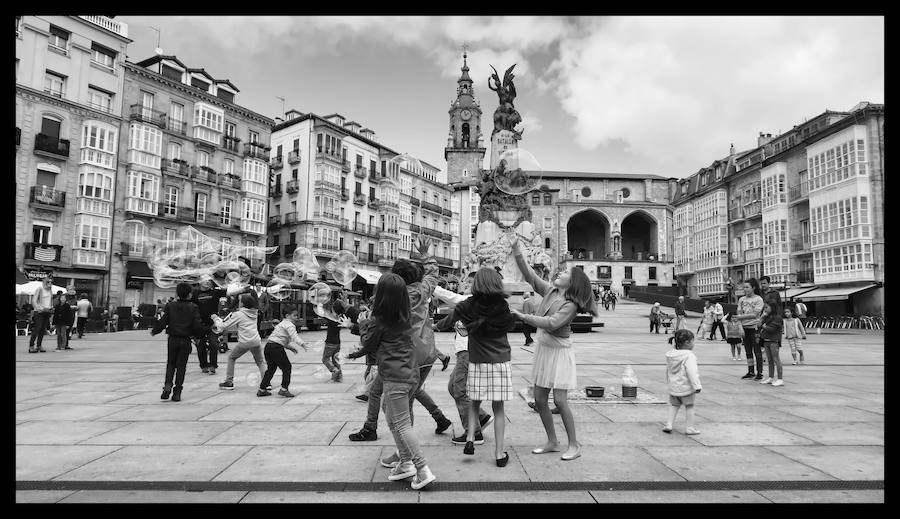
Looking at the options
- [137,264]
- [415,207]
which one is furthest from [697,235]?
[137,264]

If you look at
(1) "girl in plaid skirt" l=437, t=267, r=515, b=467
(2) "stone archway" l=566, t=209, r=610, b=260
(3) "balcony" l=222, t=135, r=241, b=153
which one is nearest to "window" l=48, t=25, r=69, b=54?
(3) "balcony" l=222, t=135, r=241, b=153

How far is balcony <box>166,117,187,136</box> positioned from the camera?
38500 mm

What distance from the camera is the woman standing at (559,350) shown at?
5.27 metres

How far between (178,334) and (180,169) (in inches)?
1377

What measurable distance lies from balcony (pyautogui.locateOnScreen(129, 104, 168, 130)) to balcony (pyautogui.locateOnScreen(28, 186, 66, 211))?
695 centimetres

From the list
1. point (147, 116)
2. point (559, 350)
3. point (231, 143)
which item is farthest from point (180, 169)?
point (559, 350)

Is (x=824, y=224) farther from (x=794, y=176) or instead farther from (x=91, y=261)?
(x=91, y=261)

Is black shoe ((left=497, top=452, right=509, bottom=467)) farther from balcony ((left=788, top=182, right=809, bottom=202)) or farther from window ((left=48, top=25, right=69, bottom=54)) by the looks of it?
balcony ((left=788, top=182, right=809, bottom=202))

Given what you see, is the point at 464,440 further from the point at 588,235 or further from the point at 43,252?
the point at 588,235

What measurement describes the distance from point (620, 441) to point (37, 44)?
38797 mm

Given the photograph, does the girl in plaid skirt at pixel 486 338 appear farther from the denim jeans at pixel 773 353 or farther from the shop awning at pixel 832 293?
the shop awning at pixel 832 293

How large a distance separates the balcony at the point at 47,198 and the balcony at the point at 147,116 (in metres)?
6.95

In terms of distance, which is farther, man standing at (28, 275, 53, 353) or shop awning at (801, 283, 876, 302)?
shop awning at (801, 283, 876, 302)

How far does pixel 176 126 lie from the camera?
39.1m
